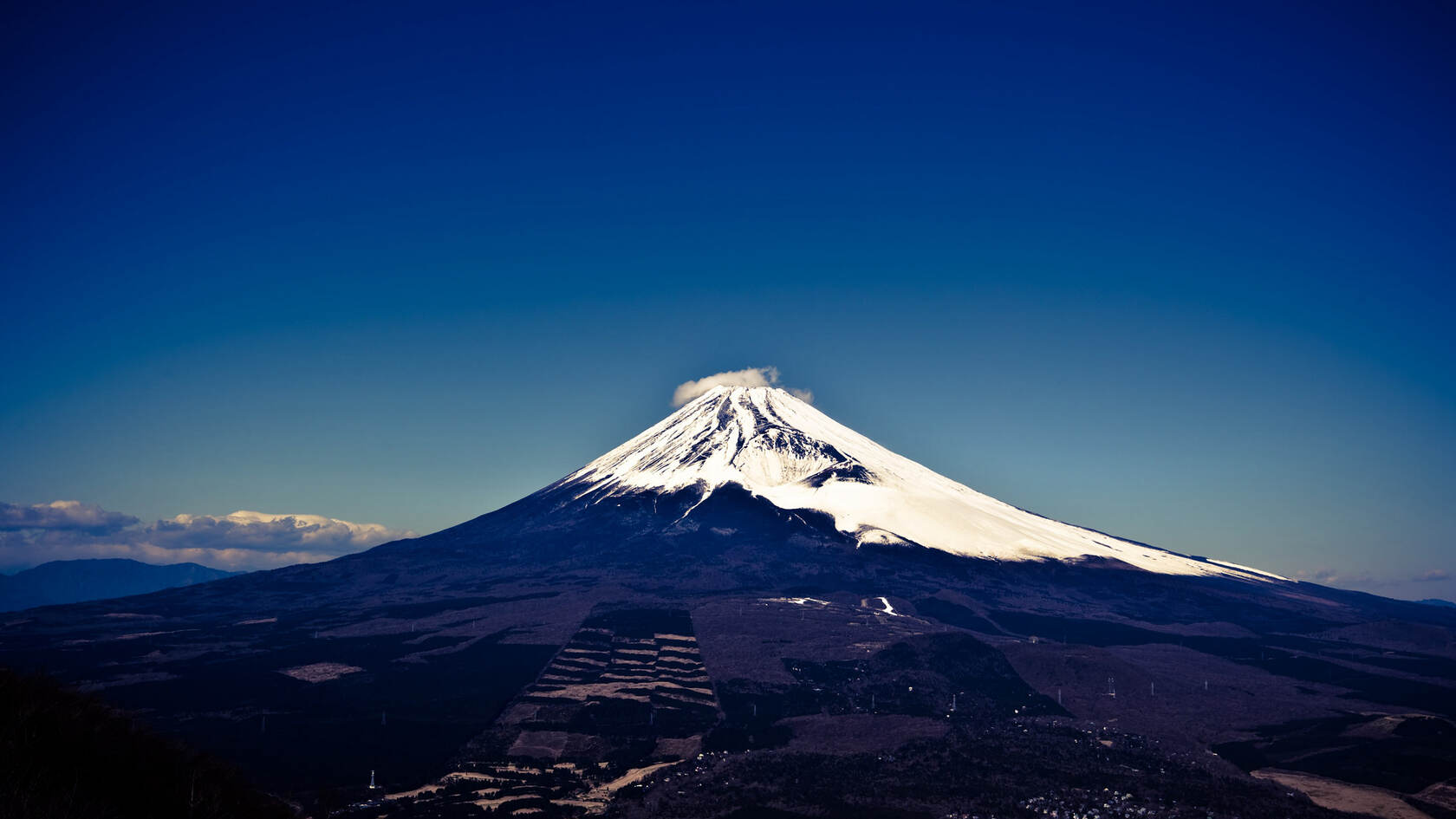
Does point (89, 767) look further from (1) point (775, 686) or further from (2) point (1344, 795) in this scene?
(1) point (775, 686)

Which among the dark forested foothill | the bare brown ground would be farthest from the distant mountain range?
the dark forested foothill

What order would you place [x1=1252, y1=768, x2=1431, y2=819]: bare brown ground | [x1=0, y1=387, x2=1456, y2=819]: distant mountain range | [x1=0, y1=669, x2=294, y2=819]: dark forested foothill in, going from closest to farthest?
[x1=0, y1=669, x2=294, y2=819]: dark forested foothill
[x1=1252, y1=768, x2=1431, y2=819]: bare brown ground
[x1=0, y1=387, x2=1456, y2=819]: distant mountain range

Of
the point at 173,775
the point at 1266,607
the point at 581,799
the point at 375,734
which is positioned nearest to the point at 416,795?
the point at 581,799

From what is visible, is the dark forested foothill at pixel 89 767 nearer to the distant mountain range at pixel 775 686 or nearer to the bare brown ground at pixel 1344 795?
the distant mountain range at pixel 775 686

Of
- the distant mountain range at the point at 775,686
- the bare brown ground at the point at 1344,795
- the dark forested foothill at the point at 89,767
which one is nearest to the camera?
the dark forested foothill at the point at 89,767

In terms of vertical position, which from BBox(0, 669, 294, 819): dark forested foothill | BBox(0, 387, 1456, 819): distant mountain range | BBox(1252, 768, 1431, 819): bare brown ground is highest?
BBox(0, 669, 294, 819): dark forested foothill

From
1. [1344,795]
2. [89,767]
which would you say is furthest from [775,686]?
[89,767]

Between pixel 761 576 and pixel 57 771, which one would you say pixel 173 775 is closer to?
pixel 57 771

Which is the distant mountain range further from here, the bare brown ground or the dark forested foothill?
the dark forested foothill

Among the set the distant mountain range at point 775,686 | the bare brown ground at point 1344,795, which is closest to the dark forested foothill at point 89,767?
the distant mountain range at point 775,686

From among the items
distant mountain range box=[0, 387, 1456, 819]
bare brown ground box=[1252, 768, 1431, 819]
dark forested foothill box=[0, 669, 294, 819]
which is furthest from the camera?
distant mountain range box=[0, 387, 1456, 819]

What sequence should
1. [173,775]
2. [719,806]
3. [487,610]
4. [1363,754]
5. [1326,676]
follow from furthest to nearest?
1. [487,610]
2. [1326,676]
3. [1363,754]
4. [719,806]
5. [173,775]
